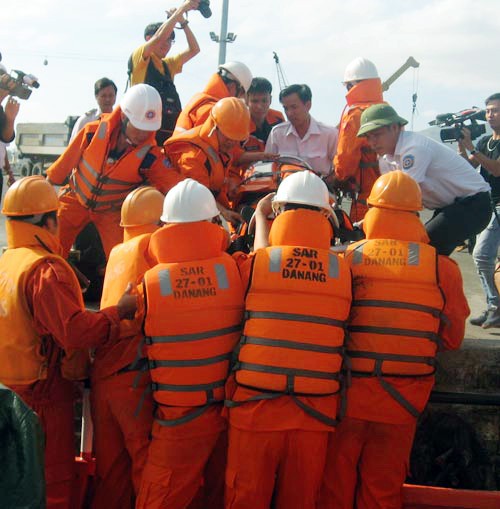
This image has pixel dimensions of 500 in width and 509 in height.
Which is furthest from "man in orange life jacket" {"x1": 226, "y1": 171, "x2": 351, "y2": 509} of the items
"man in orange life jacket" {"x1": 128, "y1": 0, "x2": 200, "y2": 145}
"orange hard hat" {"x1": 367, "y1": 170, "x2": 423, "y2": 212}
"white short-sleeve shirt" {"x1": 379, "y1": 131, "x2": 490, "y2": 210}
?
"man in orange life jacket" {"x1": 128, "y1": 0, "x2": 200, "y2": 145}

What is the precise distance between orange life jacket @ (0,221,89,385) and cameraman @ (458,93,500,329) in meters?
3.46

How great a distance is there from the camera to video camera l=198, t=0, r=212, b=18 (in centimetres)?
605

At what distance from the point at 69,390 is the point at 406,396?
1.89 meters

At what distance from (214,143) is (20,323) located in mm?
2206

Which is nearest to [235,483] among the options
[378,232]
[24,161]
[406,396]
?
[406,396]

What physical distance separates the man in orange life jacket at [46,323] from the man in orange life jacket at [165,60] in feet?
9.14

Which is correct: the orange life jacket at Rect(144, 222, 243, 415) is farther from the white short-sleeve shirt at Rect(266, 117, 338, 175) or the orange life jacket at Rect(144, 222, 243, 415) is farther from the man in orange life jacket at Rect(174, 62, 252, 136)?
the white short-sleeve shirt at Rect(266, 117, 338, 175)

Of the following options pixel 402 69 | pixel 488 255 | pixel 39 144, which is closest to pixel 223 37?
pixel 39 144

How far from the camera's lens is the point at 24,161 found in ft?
52.4

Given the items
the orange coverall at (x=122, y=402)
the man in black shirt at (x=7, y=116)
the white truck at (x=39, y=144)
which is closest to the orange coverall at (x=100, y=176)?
the man in black shirt at (x=7, y=116)

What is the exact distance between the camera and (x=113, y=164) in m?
5.00

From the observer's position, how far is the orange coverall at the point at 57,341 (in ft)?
10.6

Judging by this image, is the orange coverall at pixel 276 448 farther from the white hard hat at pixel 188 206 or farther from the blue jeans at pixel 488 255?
the blue jeans at pixel 488 255

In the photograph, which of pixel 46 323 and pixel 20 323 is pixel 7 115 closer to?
pixel 20 323
